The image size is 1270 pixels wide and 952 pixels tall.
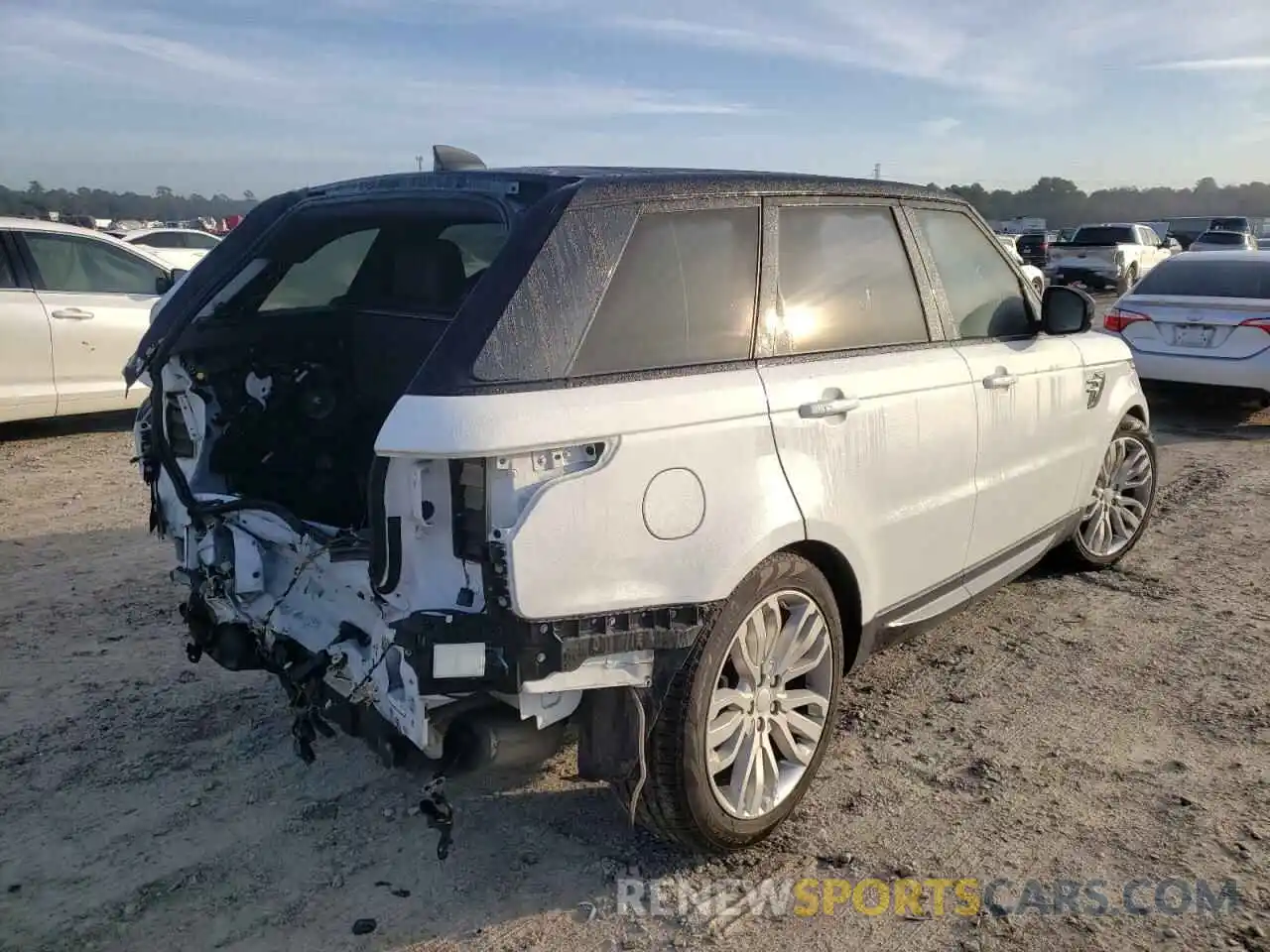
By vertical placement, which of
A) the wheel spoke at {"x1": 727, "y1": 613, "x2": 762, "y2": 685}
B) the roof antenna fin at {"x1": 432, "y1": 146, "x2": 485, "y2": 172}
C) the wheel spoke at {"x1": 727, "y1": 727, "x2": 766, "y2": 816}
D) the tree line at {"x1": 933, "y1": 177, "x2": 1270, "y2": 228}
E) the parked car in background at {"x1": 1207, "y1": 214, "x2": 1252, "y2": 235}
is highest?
the tree line at {"x1": 933, "y1": 177, "x2": 1270, "y2": 228}

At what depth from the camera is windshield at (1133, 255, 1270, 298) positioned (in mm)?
9234

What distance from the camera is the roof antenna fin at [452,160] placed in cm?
334

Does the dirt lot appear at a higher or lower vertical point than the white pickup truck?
lower

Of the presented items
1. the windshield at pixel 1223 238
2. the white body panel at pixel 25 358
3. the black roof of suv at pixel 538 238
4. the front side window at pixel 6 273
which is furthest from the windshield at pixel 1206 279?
the windshield at pixel 1223 238

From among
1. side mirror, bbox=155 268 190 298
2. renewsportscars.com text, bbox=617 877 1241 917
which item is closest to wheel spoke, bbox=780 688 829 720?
renewsportscars.com text, bbox=617 877 1241 917

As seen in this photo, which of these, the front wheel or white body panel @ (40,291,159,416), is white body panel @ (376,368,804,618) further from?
white body panel @ (40,291,159,416)

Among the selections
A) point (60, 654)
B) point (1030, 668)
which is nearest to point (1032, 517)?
point (1030, 668)

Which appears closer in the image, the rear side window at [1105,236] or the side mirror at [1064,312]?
the side mirror at [1064,312]

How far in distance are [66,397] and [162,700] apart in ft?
16.7

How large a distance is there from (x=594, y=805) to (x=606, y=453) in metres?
1.35

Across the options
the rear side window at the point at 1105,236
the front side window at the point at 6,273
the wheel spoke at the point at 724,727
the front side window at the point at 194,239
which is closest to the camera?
the wheel spoke at the point at 724,727

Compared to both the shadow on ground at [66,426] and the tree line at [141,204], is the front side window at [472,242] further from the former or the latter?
the tree line at [141,204]

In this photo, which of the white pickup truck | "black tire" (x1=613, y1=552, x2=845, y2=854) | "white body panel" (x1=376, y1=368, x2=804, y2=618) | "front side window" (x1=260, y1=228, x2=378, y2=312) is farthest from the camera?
the white pickup truck

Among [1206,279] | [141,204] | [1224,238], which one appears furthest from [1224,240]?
[141,204]
